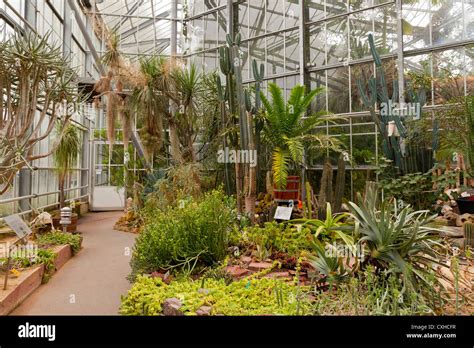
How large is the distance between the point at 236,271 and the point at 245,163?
8.24 ft

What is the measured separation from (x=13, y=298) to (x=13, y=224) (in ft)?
2.37

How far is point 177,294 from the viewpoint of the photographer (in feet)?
8.17

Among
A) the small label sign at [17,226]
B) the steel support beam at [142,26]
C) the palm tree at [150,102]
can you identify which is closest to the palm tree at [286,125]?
the palm tree at [150,102]

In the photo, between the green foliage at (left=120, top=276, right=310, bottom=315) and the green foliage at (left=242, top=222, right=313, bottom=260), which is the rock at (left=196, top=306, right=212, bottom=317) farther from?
the green foliage at (left=242, top=222, right=313, bottom=260)

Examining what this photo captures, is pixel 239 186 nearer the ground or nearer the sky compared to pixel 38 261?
nearer the sky

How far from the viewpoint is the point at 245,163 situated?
5512 millimetres

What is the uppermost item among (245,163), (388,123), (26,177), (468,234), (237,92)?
(237,92)

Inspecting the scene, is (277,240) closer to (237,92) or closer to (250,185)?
(250,185)

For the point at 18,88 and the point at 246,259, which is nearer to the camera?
the point at 246,259

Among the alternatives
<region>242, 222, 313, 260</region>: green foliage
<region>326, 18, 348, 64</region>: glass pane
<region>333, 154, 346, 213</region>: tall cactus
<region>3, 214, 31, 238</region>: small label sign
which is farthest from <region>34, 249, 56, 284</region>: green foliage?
<region>326, 18, 348, 64</region>: glass pane

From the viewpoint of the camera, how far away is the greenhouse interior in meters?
2.53

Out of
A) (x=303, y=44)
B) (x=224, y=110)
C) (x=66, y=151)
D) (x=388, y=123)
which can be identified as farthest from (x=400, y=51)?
(x=66, y=151)

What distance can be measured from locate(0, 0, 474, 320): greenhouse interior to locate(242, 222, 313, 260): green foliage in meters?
0.02
